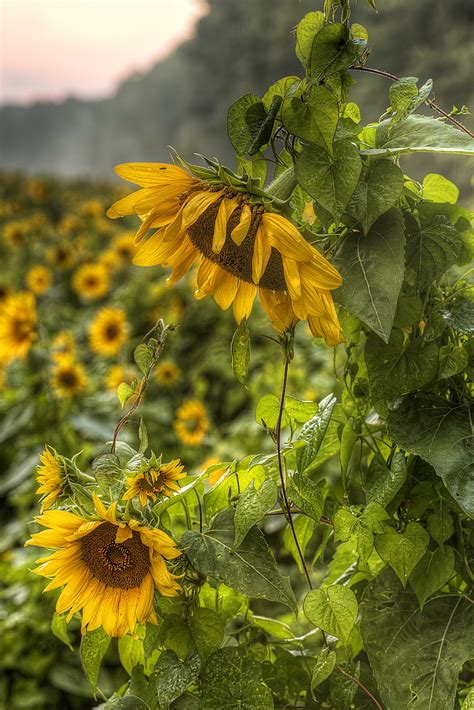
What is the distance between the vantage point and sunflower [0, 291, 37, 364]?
2.05 meters

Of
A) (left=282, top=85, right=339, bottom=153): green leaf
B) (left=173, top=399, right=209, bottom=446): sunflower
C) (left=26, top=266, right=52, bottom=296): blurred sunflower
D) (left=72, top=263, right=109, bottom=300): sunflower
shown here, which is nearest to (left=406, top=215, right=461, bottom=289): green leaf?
(left=282, top=85, right=339, bottom=153): green leaf

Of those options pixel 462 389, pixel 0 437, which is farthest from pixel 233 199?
pixel 0 437

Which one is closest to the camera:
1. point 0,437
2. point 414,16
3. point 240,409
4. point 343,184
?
point 343,184

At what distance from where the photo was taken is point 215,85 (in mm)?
15008

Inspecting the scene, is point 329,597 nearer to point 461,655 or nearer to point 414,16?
point 461,655

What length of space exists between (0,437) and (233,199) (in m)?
1.87

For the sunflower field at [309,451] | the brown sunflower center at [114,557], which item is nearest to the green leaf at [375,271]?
the sunflower field at [309,451]

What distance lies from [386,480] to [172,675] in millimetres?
211

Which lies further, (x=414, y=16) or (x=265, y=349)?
(x=414, y=16)

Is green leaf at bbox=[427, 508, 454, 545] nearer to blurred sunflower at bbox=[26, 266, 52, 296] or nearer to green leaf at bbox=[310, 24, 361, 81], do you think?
green leaf at bbox=[310, 24, 361, 81]

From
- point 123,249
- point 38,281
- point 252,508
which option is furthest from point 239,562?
point 123,249

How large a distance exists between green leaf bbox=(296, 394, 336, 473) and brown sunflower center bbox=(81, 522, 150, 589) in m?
0.13

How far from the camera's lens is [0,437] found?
2176mm

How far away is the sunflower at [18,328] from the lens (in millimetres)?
2047
